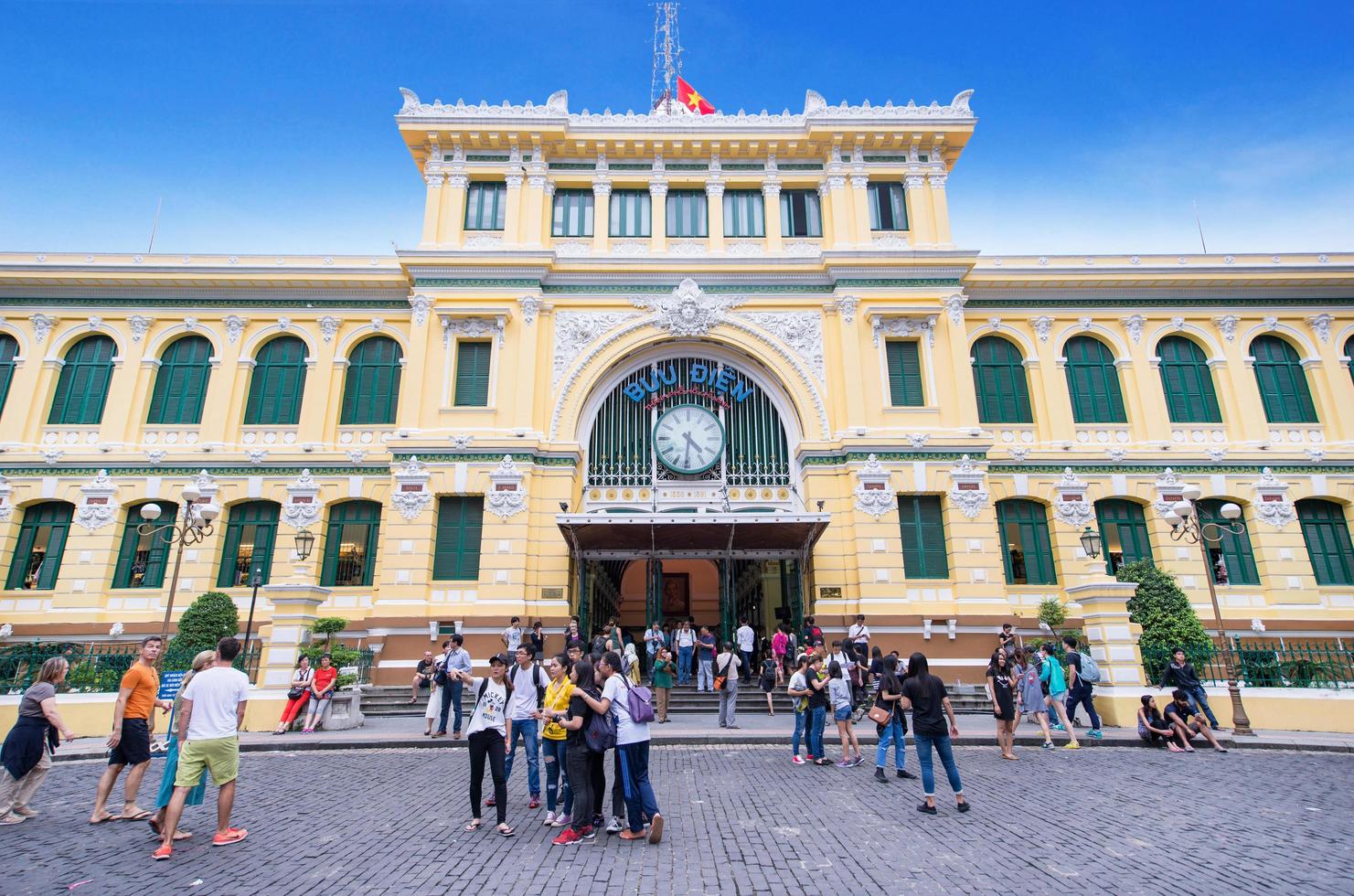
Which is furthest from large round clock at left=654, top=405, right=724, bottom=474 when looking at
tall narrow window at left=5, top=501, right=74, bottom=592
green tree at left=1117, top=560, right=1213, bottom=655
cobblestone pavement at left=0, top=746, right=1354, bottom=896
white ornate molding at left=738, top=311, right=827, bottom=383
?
tall narrow window at left=5, top=501, right=74, bottom=592

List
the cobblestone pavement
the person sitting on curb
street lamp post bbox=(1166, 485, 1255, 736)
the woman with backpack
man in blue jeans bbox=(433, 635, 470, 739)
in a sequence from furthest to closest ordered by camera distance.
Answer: street lamp post bbox=(1166, 485, 1255, 736) < man in blue jeans bbox=(433, 635, 470, 739) < the person sitting on curb < the woman with backpack < the cobblestone pavement

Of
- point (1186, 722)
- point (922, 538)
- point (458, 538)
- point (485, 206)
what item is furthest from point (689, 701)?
point (485, 206)

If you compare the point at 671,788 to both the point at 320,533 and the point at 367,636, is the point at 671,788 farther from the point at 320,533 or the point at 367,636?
the point at 320,533

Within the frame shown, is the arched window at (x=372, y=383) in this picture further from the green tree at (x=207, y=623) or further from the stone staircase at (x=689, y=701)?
the stone staircase at (x=689, y=701)

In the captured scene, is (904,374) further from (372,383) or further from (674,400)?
(372,383)

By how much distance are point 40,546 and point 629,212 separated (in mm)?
23206

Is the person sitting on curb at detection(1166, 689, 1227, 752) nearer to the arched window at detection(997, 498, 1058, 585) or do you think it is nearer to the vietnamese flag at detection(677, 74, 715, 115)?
the arched window at detection(997, 498, 1058, 585)

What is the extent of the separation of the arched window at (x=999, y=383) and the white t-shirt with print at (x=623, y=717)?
20.7 meters

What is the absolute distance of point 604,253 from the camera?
25.0 metres

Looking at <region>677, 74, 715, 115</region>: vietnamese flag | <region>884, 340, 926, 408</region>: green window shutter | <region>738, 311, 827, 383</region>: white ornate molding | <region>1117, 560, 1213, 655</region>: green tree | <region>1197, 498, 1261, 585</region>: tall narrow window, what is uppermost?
Answer: <region>677, 74, 715, 115</region>: vietnamese flag

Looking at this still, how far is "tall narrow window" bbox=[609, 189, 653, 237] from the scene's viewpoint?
25625 millimetres

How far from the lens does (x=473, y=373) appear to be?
78.1 ft

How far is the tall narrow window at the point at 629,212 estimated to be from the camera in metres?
25.6

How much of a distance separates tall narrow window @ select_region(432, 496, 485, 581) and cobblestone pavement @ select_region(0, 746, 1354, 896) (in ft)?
34.0
